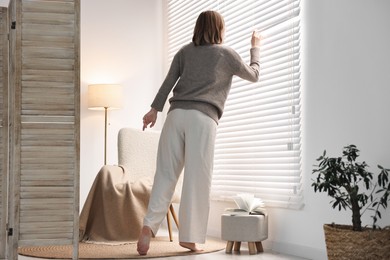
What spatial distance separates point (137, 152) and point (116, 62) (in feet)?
4.89

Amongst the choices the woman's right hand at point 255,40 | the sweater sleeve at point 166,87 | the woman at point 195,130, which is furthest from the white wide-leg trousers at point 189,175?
the woman's right hand at point 255,40

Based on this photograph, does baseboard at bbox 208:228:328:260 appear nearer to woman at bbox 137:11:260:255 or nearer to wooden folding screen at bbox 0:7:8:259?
woman at bbox 137:11:260:255

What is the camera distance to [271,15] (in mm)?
4133

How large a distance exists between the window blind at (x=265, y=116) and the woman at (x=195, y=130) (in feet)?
0.79

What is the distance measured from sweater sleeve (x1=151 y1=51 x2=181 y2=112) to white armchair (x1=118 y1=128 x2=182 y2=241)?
3.11 feet

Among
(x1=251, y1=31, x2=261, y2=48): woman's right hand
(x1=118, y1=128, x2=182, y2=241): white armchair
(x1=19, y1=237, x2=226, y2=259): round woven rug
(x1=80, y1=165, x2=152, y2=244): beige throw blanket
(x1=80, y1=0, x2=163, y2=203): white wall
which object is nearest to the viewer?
(x1=19, y1=237, x2=226, y2=259): round woven rug

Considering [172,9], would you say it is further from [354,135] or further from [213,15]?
[354,135]

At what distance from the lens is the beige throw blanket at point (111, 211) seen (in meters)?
4.42

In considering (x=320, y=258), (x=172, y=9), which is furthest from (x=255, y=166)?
(x=172, y=9)

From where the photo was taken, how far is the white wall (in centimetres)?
597

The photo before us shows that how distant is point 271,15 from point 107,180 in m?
1.61

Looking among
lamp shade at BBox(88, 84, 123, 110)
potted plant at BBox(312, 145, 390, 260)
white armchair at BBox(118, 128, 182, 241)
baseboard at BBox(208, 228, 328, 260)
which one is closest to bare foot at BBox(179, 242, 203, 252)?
baseboard at BBox(208, 228, 328, 260)

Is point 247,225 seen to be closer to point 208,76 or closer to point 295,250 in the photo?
point 295,250

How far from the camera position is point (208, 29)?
394cm
